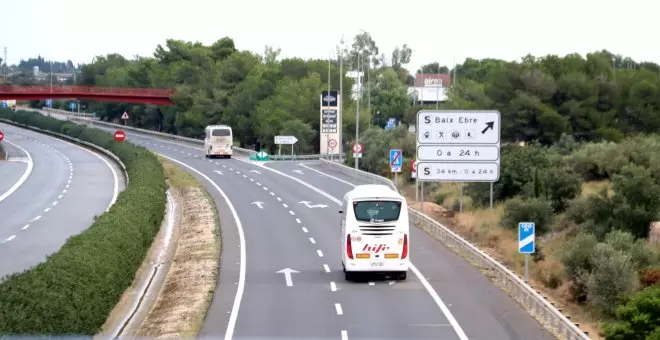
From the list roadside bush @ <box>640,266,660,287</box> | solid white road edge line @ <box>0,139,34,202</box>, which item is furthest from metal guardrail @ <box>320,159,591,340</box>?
solid white road edge line @ <box>0,139,34,202</box>

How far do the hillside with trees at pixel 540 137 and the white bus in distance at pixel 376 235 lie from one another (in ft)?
17.4

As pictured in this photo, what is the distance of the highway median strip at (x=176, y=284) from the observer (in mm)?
24625

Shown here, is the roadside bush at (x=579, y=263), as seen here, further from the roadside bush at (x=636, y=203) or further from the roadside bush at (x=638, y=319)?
the roadside bush at (x=636, y=203)

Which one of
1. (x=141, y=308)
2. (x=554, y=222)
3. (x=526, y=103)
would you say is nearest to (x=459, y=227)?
(x=554, y=222)

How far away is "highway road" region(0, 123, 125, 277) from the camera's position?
133 feet

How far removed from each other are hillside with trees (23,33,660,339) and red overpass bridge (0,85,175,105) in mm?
5474

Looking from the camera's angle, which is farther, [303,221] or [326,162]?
[326,162]

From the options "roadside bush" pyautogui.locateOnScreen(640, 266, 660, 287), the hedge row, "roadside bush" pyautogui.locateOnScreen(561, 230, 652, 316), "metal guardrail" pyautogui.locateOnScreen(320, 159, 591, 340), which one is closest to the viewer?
the hedge row

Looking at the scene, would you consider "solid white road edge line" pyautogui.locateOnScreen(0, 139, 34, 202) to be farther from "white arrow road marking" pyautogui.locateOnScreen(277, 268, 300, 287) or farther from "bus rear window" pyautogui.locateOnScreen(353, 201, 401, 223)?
"bus rear window" pyautogui.locateOnScreen(353, 201, 401, 223)

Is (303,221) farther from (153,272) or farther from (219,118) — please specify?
(219,118)

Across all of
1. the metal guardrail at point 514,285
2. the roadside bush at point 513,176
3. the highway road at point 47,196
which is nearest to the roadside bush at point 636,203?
the metal guardrail at point 514,285

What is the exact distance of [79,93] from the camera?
122 metres

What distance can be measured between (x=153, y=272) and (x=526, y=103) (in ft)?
179

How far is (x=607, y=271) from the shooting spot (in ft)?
97.8
